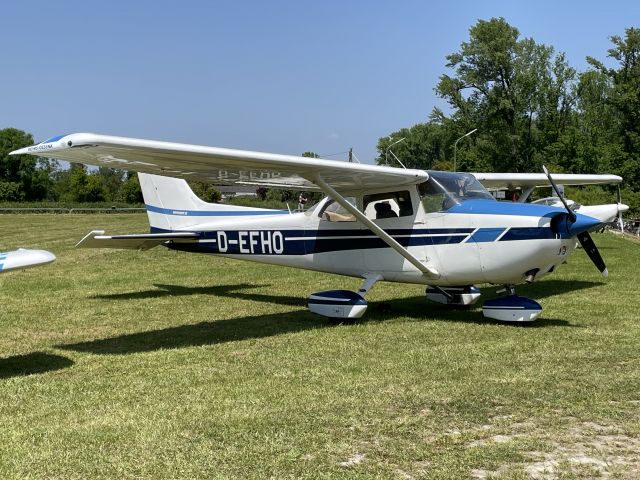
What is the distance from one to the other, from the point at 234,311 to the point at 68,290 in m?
3.86

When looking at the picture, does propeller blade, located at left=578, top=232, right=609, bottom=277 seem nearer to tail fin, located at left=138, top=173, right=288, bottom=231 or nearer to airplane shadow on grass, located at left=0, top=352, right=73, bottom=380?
tail fin, located at left=138, top=173, right=288, bottom=231

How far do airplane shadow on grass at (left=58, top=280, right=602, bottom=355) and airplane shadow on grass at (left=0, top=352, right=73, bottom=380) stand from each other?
391mm

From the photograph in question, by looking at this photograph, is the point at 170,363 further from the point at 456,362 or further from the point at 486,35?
the point at 486,35

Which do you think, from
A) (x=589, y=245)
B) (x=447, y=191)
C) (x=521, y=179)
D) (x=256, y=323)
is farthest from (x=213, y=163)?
(x=521, y=179)

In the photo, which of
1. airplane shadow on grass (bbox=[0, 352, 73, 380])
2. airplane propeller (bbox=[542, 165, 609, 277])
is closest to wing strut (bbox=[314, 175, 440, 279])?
airplane propeller (bbox=[542, 165, 609, 277])

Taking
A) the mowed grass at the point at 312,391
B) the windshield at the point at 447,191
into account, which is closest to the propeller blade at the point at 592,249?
the mowed grass at the point at 312,391

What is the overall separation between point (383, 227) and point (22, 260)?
4842mm

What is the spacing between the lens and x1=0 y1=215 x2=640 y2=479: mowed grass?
11.6 feet

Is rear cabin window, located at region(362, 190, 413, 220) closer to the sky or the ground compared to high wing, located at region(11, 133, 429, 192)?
closer to the ground

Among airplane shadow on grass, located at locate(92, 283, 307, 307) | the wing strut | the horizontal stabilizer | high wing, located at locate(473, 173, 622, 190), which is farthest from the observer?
high wing, located at locate(473, 173, 622, 190)

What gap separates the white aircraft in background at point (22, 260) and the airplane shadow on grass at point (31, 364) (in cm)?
104

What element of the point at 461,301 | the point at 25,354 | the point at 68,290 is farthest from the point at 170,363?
the point at 68,290

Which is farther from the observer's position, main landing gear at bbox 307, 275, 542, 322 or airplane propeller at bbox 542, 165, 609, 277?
airplane propeller at bbox 542, 165, 609, 277

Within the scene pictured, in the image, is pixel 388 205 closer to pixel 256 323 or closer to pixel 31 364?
pixel 256 323
